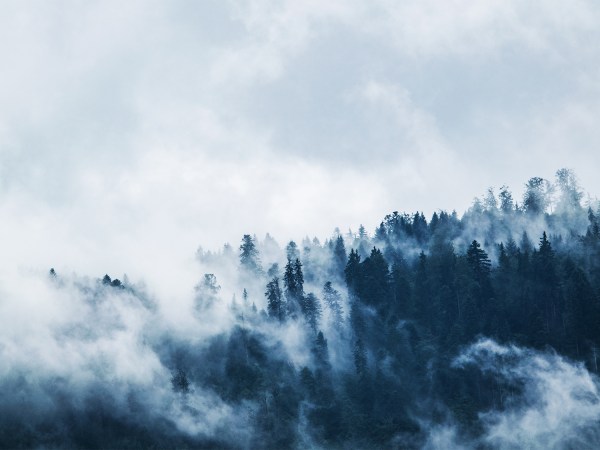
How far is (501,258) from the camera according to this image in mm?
160875

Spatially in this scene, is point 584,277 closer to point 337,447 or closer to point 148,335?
point 337,447

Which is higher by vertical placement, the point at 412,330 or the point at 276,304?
the point at 276,304

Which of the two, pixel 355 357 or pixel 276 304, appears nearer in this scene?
pixel 355 357

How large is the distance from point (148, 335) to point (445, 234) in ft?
284

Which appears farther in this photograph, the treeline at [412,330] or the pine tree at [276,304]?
the pine tree at [276,304]

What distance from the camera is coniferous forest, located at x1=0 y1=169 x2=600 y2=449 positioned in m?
136

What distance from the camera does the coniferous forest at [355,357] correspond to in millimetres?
135500

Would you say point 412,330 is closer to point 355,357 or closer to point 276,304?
point 355,357

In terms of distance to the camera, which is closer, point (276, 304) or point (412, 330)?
point (412, 330)

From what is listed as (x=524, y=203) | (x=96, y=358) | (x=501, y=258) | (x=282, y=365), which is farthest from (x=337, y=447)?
(x=524, y=203)

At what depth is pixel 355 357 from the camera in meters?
151

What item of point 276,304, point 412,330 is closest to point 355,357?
point 412,330

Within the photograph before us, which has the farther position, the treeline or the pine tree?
the pine tree

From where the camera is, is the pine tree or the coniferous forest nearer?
the coniferous forest
